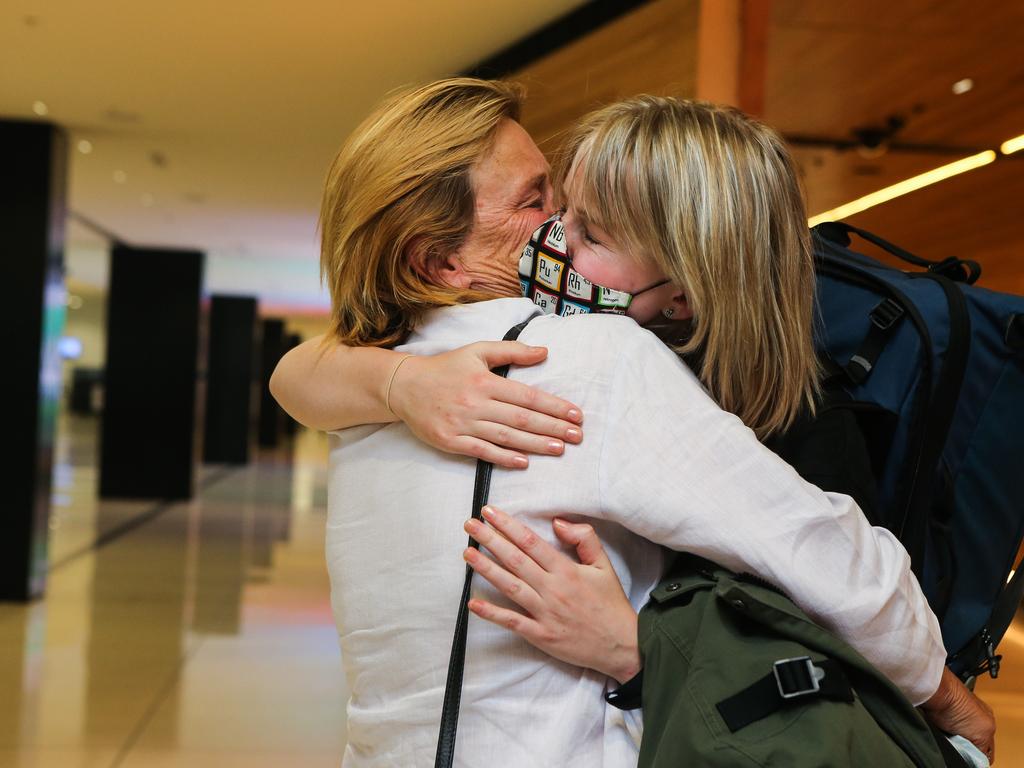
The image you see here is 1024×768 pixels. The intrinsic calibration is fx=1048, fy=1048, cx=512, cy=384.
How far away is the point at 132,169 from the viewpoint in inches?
401

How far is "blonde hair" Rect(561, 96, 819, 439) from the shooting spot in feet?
3.88

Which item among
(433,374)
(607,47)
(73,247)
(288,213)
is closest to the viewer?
(433,374)

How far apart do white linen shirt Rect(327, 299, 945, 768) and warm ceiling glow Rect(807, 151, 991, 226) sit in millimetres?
1313

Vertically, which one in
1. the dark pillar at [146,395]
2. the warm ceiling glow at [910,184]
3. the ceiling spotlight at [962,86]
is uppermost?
the ceiling spotlight at [962,86]

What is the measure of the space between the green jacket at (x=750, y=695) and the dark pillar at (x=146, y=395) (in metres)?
14.7

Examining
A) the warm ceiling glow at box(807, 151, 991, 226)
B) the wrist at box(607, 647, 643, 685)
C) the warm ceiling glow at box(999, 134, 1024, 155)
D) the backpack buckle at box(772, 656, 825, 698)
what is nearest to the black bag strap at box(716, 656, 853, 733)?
the backpack buckle at box(772, 656, 825, 698)

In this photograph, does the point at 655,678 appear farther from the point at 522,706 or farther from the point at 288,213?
the point at 288,213

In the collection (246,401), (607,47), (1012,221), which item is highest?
(607,47)

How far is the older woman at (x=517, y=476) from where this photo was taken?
41.1 inches

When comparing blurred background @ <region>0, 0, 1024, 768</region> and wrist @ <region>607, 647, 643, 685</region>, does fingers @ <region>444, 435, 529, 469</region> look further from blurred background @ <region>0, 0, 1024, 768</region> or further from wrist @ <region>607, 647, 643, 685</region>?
blurred background @ <region>0, 0, 1024, 768</region>

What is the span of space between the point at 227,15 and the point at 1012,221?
15.1 feet

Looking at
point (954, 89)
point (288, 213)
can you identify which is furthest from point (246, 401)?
point (954, 89)

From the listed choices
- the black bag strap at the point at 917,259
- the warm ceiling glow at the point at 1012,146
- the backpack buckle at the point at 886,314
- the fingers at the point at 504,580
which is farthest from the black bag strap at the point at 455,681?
the warm ceiling glow at the point at 1012,146

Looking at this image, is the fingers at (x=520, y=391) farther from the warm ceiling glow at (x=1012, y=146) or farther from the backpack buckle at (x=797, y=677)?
the warm ceiling glow at (x=1012, y=146)
